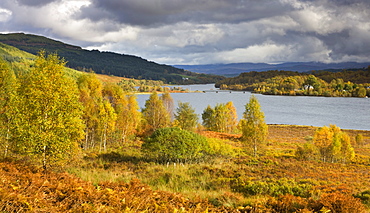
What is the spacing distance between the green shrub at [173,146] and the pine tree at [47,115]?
28.3 feet

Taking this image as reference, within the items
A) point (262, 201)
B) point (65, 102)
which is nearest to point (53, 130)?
point (65, 102)

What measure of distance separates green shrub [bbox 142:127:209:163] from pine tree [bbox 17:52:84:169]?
8.62 m

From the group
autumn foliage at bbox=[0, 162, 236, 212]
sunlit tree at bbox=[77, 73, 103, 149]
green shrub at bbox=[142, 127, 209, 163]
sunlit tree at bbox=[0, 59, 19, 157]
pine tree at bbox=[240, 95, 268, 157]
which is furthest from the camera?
pine tree at bbox=[240, 95, 268, 157]

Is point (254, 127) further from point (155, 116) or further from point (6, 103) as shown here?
point (6, 103)

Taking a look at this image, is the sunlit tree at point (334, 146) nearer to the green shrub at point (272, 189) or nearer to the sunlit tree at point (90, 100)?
the green shrub at point (272, 189)

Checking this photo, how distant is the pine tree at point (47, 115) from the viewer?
1353cm

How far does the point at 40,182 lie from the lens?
24.9ft

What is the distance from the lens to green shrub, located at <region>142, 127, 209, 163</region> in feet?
73.0

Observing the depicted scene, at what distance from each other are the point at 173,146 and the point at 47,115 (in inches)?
441

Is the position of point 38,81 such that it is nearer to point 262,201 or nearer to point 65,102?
point 65,102

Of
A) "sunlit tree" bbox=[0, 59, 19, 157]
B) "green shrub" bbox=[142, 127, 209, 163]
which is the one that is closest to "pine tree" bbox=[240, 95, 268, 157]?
"green shrub" bbox=[142, 127, 209, 163]

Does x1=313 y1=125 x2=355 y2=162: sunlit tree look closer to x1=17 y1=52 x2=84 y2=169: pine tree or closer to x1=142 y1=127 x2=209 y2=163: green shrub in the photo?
x1=142 y1=127 x2=209 y2=163: green shrub

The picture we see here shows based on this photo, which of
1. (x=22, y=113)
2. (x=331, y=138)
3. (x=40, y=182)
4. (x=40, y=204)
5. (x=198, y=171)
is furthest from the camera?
(x=331, y=138)

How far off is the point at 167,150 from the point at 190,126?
3378 cm
